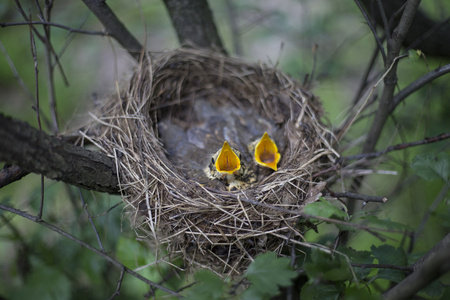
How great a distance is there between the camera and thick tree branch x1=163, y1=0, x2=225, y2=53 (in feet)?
7.62

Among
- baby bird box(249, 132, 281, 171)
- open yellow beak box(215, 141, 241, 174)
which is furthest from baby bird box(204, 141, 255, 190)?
baby bird box(249, 132, 281, 171)

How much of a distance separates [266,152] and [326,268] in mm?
1112

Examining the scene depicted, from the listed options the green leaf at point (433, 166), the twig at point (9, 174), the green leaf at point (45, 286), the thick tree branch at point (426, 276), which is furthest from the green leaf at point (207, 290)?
the green leaf at point (45, 286)

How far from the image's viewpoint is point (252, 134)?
2531mm

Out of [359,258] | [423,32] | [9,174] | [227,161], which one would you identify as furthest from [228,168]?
[423,32]

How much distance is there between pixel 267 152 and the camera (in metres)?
2.22

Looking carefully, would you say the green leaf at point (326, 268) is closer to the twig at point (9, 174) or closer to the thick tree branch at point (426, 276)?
the thick tree branch at point (426, 276)

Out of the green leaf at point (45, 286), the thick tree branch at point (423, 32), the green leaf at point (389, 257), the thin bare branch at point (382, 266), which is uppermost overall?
the thick tree branch at point (423, 32)

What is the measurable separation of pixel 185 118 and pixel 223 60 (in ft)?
1.74

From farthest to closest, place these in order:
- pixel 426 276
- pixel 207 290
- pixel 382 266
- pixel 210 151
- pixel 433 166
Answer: pixel 210 151, pixel 433 166, pixel 382 266, pixel 207 290, pixel 426 276

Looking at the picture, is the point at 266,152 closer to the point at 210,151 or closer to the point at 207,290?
the point at 210,151

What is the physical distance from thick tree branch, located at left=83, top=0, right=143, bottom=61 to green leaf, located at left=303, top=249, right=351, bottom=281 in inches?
68.0

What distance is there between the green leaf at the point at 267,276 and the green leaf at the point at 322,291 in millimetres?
173

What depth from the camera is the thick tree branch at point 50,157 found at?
111cm
